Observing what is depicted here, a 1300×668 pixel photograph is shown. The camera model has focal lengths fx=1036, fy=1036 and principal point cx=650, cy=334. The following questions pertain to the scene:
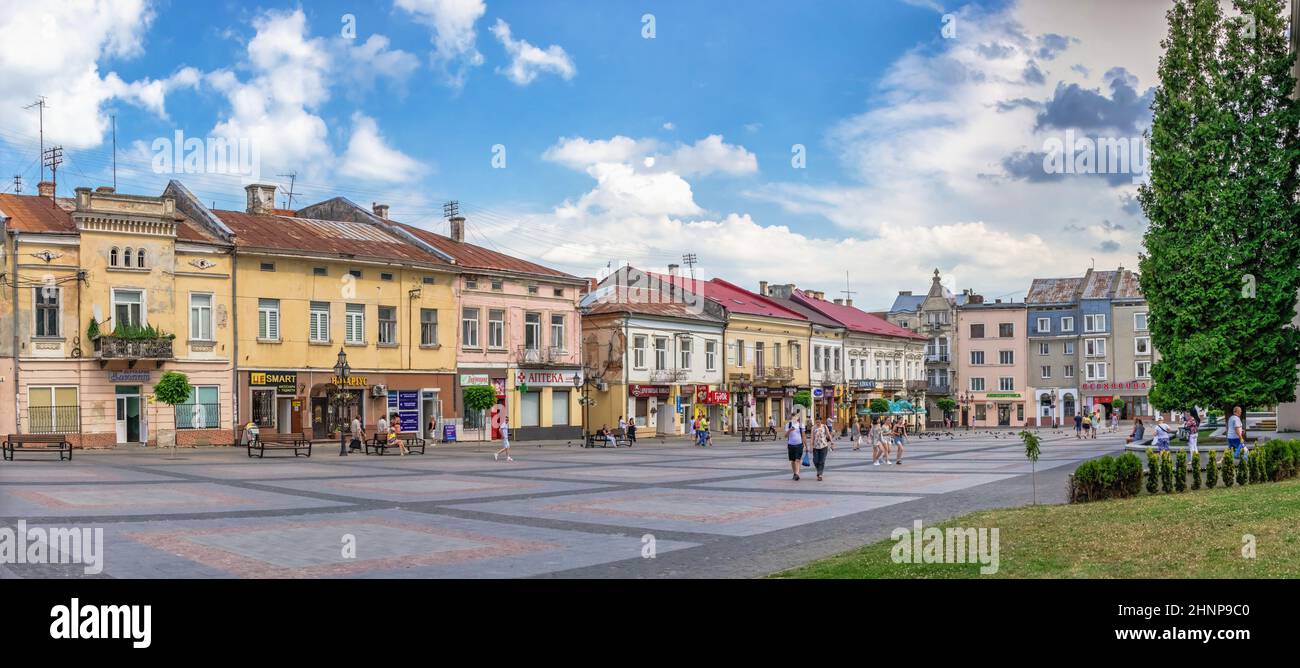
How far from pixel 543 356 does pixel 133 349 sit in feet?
62.3

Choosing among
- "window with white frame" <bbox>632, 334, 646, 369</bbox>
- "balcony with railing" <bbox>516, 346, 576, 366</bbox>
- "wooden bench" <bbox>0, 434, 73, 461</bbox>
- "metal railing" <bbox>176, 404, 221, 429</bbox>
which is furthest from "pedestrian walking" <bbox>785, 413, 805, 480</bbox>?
"window with white frame" <bbox>632, 334, 646, 369</bbox>

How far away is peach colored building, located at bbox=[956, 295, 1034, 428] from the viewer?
93.4 m

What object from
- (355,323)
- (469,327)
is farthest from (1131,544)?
(469,327)

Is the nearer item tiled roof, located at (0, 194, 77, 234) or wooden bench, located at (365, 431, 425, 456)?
tiled roof, located at (0, 194, 77, 234)

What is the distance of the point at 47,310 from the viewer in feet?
120

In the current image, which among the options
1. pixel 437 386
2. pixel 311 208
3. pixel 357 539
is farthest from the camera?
pixel 311 208

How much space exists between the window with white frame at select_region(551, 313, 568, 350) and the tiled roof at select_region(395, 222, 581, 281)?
208 cm

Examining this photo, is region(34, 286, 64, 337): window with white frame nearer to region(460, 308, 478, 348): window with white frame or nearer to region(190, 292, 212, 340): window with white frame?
region(190, 292, 212, 340): window with white frame

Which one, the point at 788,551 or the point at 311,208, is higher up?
the point at 311,208

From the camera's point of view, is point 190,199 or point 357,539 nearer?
point 357,539

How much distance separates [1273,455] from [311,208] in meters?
44.0
